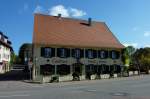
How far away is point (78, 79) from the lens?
40.8 meters

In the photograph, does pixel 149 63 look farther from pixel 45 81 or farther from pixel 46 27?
pixel 45 81

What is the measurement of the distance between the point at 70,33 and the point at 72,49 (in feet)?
11.3

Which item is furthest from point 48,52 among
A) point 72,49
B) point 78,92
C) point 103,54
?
point 78,92

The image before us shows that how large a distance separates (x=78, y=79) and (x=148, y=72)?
1968 centimetres

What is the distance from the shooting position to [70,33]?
4916cm

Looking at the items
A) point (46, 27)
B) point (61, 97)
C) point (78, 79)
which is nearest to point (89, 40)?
point (46, 27)

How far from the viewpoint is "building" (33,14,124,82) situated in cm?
4431

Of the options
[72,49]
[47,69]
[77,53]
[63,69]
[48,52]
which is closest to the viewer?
[47,69]

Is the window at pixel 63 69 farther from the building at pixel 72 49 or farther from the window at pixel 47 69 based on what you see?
the window at pixel 47 69

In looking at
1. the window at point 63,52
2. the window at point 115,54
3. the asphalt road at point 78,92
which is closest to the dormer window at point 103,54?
the window at point 115,54

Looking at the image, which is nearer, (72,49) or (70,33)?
(72,49)

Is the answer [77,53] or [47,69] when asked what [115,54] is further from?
[47,69]

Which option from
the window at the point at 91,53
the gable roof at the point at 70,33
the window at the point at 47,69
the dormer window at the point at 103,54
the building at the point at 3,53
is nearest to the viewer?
the window at the point at 47,69

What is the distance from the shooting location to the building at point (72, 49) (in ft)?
145
